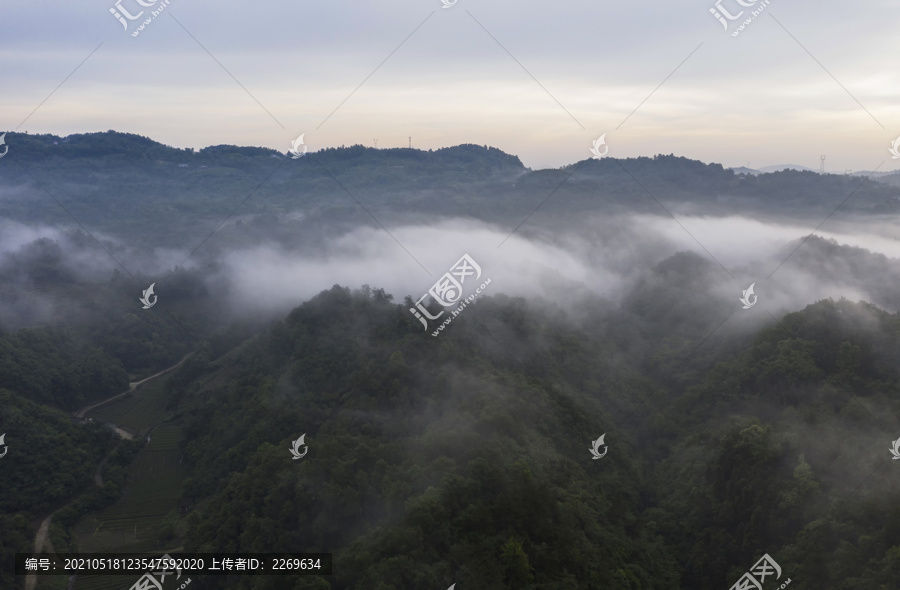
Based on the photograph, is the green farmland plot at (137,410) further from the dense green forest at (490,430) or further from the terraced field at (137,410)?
the dense green forest at (490,430)

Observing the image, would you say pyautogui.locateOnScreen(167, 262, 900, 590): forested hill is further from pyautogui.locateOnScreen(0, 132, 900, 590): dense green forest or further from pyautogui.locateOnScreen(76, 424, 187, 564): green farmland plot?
pyautogui.locateOnScreen(76, 424, 187, 564): green farmland plot

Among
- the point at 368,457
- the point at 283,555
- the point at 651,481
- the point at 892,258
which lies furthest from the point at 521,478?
the point at 892,258

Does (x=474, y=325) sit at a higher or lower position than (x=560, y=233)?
lower

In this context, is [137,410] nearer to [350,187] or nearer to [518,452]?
[518,452]

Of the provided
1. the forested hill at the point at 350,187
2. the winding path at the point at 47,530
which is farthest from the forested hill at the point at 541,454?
the forested hill at the point at 350,187

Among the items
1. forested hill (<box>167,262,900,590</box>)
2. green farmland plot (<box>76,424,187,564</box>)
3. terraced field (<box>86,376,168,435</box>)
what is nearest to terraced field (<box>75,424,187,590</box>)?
green farmland plot (<box>76,424,187,564</box>)

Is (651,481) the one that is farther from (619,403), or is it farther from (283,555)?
(283,555)
